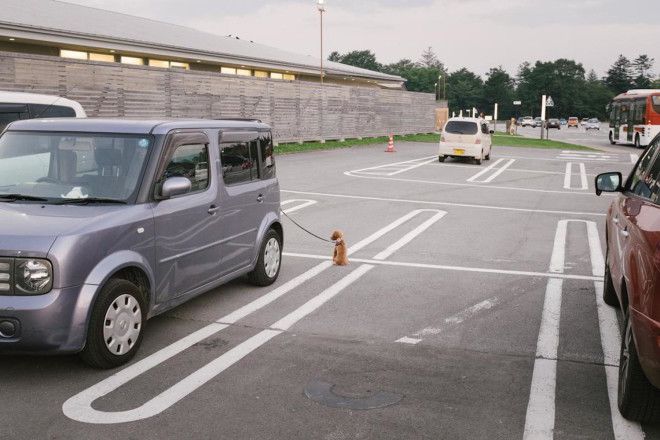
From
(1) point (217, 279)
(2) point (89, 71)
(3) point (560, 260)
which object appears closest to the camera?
(1) point (217, 279)

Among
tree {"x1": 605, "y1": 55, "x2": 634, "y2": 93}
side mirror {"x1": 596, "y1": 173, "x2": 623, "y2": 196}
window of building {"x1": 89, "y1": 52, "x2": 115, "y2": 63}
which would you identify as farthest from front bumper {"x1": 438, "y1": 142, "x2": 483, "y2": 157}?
tree {"x1": 605, "y1": 55, "x2": 634, "y2": 93}

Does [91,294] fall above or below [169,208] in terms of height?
below

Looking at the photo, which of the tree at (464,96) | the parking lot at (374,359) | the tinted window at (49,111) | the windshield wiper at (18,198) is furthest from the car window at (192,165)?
the tree at (464,96)

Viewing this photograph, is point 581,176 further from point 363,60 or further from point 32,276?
point 363,60

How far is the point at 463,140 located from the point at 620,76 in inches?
7203

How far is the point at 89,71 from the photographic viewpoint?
66.3 ft

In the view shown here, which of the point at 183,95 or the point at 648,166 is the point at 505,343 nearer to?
the point at 648,166

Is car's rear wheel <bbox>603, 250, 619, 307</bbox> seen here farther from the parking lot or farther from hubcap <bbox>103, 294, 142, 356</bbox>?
hubcap <bbox>103, 294, 142, 356</bbox>

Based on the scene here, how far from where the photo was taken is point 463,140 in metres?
25.4

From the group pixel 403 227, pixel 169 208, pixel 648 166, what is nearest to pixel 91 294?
pixel 169 208

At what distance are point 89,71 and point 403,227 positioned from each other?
12.9 m

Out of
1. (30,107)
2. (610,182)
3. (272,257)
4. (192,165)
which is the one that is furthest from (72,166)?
(30,107)

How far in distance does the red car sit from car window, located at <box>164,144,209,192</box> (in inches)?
140

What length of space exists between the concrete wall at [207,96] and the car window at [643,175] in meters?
16.2
